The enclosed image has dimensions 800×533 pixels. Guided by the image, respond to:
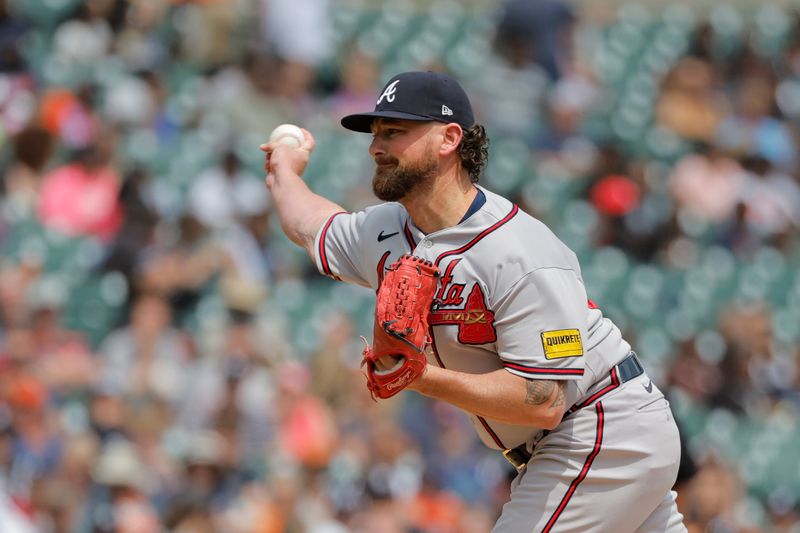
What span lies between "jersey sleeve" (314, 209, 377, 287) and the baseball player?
55 mm

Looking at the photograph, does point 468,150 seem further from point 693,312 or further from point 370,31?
point 370,31

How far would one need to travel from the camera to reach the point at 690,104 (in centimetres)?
Answer: 1208

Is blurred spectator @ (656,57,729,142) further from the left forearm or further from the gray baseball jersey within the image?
the left forearm

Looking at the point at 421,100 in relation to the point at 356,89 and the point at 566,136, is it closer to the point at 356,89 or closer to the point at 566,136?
the point at 356,89

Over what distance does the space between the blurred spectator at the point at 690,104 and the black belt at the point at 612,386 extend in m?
7.87

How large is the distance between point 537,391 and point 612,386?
1.36 feet

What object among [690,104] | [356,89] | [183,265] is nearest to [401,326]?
[183,265]

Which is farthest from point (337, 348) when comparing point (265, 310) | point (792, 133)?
point (792, 133)

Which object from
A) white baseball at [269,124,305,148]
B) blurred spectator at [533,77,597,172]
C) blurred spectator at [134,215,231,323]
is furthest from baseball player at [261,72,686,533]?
blurred spectator at [533,77,597,172]

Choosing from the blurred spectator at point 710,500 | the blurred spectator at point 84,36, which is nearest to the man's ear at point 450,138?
the blurred spectator at point 710,500

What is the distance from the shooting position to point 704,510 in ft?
20.2

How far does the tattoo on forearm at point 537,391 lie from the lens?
3.82 meters

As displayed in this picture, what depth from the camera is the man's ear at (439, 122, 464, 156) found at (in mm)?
4043

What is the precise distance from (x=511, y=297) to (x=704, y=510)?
274cm
